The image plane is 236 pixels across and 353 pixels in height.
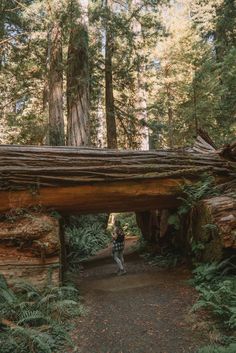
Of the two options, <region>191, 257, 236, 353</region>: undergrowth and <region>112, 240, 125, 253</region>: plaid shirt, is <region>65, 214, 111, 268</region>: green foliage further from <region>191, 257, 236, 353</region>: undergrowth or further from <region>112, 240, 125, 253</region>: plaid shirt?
<region>191, 257, 236, 353</region>: undergrowth

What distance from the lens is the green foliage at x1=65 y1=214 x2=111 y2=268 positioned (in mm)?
11923

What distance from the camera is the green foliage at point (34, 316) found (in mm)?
4805

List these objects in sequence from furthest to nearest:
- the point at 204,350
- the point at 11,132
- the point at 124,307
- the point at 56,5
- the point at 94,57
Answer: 1. the point at 94,57
2. the point at 11,132
3. the point at 56,5
4. the point at 124,307
5. the point at 204,350

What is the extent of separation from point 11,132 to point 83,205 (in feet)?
19.6

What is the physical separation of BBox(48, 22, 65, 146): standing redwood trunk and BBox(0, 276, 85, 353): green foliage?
5.98 metres

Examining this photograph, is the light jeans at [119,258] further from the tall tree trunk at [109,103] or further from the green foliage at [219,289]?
the tall tree trunk at [109,103]

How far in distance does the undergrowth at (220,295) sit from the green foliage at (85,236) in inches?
190

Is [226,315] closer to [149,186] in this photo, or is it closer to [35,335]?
[35,335]

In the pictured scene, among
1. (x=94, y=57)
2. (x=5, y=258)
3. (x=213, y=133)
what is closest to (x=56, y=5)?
(x=94, y=57)

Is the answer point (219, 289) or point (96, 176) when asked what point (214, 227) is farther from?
point (96, 176)

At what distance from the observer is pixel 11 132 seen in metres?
12.7

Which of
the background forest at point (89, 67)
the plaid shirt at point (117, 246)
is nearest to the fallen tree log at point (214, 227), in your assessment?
the plaid shirt at point (117, 246)

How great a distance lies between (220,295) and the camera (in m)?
5.73

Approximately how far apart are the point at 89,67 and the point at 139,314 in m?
10.2
